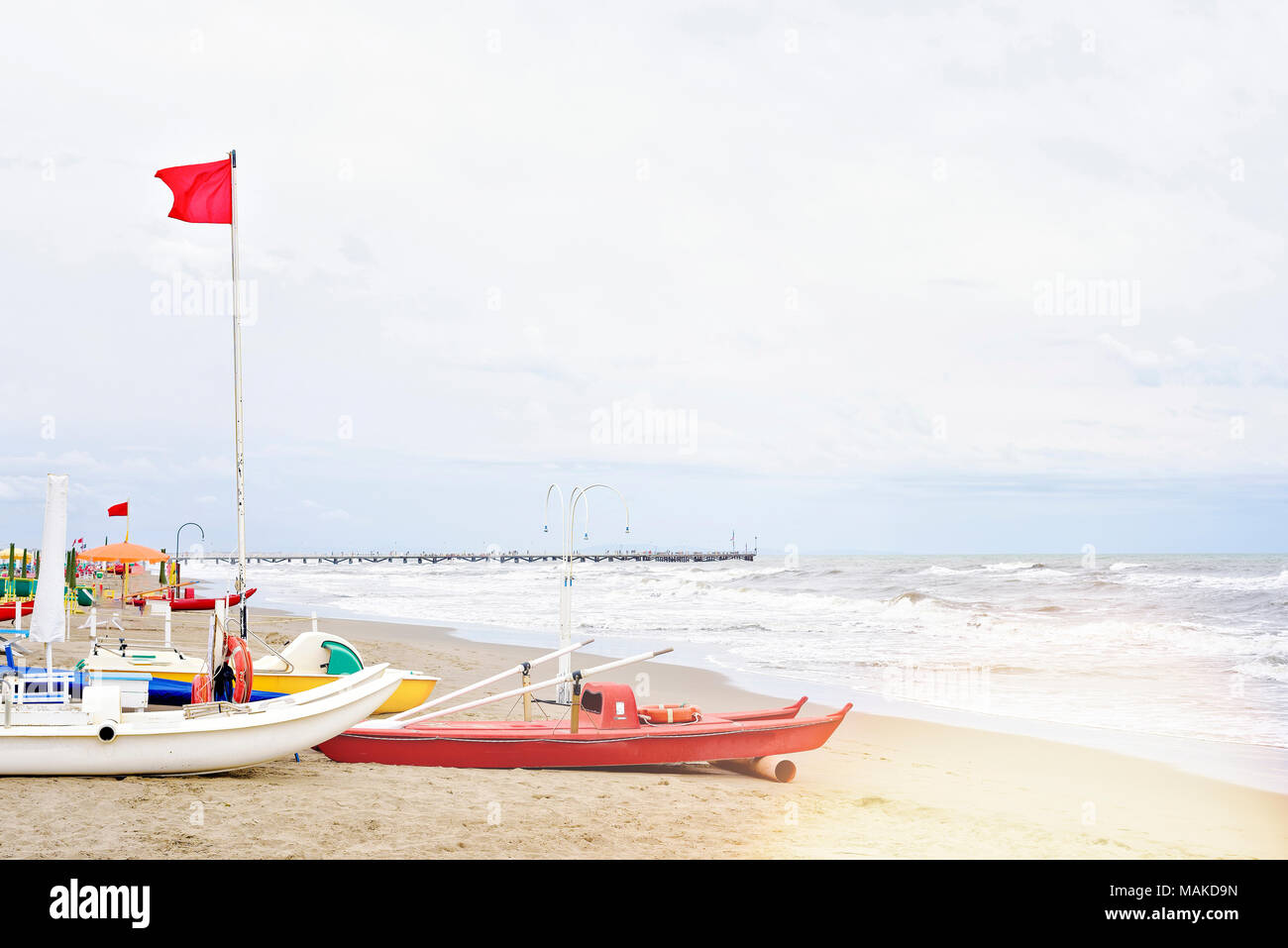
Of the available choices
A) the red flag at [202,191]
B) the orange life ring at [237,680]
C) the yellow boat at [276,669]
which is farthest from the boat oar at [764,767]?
the red flag at [202,191]

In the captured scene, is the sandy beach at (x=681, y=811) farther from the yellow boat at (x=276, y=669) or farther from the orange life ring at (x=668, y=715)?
the yellow boat at (x=276, y=669)

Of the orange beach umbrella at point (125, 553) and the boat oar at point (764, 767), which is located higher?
the orange beach umbrella at point (125, 553)

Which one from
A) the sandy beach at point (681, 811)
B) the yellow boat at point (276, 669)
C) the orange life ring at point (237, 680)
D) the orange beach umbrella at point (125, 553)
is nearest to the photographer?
the sandy beach at point (681, 811)

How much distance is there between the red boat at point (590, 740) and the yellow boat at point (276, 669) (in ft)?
6.58

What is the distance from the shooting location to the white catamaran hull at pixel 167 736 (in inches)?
342

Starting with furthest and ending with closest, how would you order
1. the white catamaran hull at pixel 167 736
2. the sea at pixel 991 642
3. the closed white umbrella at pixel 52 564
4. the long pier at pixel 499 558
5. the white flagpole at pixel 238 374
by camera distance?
the long pier at pixel 499 558 → the sea at pixel 991 642 → the white flagpole at pixel 238 374 → the closed white umbrella at pixel 52 564 → the white catamaran hull at pixel 167 736

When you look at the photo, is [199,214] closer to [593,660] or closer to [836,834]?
[836,834]

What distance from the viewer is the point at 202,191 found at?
45.2 ft

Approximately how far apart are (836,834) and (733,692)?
9574mm

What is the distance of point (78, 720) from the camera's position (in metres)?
8.84

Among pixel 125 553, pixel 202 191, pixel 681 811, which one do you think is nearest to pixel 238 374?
pixel 202 191

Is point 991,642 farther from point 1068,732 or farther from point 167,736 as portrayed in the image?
point 167,736

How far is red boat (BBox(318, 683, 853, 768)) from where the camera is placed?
425 inches
